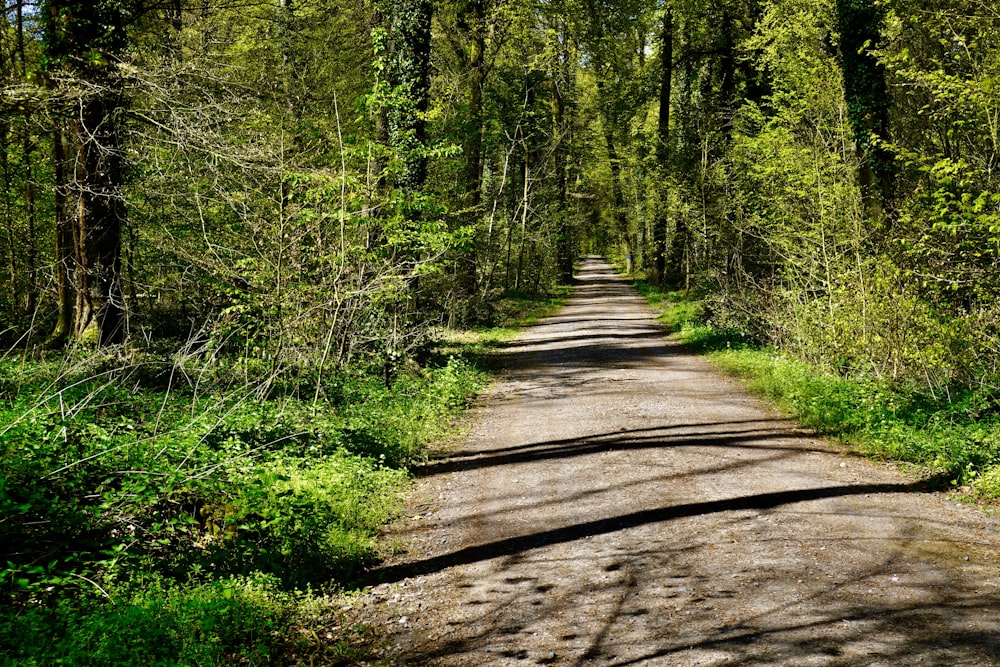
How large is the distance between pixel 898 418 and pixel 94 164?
12726 millimetres

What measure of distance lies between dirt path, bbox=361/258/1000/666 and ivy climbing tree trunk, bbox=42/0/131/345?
266 inches

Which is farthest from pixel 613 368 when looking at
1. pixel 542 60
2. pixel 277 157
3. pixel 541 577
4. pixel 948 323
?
pixel 542 60

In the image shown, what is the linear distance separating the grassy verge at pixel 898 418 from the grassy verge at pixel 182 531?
5716 millimetres

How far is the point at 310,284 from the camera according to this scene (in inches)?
396

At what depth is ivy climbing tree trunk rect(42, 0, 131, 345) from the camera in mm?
10969

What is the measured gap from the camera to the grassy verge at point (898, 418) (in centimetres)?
762

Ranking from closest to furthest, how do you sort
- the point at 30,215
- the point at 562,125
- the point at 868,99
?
1. the point at 868,99
2. the point at 30,215
3. the point at 562,125

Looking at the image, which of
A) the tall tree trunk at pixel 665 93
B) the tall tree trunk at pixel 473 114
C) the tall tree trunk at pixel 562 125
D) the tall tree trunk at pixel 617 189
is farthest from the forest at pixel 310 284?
the tall tree trunk at pixel 617 189

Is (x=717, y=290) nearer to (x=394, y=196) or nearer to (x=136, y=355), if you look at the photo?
(x=394, y=196)

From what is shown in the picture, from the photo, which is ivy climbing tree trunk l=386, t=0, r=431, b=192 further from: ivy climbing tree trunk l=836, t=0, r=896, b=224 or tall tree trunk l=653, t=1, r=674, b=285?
tall tree trunk l=653, t=1, r=674, b=285

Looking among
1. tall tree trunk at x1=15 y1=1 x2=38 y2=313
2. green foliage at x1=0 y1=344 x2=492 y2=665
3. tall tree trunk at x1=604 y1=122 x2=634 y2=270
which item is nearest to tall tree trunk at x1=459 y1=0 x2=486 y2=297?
tall tree trunk at x1=15 y1=1 x2=38 y2=313

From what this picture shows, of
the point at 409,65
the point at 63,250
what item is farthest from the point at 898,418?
the point at 63,250

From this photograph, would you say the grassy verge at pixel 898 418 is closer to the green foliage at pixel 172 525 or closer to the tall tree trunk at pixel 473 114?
the green foliage at pixel 172 525

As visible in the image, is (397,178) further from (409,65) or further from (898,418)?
(898,418)
